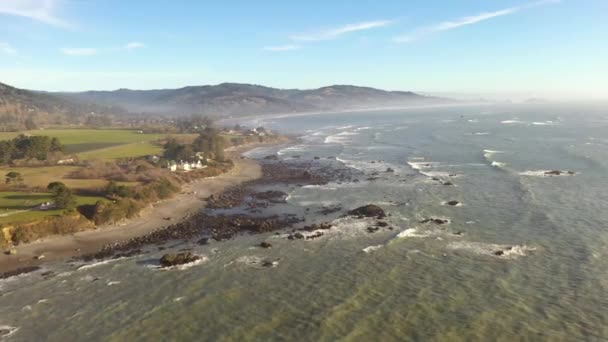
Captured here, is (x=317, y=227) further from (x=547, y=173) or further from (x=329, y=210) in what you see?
(x=547, y=173)

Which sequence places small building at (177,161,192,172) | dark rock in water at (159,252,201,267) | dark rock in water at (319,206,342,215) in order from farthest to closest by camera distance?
small building at (177,161,192,172), dark rock in water at (319,206,342,215), dark rock in water at (159,252,201,267)

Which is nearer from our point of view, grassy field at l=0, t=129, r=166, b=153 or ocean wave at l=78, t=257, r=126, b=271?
ocean wave at l=78, t=257, r=126, b=271

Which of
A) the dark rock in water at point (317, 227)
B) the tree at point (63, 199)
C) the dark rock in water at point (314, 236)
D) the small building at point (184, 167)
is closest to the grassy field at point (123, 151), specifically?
the small building at point (184, 167)

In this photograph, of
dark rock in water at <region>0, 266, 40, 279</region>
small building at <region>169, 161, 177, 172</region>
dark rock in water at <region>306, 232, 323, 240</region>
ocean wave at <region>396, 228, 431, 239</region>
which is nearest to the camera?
dark rock in water at <region>0, 266, 40, 279</region>

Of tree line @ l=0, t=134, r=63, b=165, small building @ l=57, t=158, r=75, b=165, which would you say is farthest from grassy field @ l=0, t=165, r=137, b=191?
tree line @ l=0, t=134, r=63, b=165

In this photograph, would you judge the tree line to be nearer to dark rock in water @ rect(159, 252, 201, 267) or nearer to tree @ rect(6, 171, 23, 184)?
tree @ rect(6, 171, 23, 184)

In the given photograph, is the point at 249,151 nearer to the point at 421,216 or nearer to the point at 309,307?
the point at 421,216

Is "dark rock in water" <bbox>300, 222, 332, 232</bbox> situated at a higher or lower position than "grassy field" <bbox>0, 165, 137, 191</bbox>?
lower
